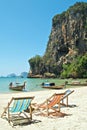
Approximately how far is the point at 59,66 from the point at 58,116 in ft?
426

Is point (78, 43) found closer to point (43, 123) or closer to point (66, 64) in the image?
point (66, 64)

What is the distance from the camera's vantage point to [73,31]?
468 ft

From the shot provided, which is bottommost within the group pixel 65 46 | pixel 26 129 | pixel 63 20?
pixel 26 129

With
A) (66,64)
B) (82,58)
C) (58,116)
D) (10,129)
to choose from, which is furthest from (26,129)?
(66,64)

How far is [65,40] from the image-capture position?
144 m

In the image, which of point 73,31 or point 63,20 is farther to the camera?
point 63,20

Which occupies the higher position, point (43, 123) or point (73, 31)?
point (73, 31)

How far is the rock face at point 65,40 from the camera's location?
5438 inches

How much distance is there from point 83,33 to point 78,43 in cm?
566

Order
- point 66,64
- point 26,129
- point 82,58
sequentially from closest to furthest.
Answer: point 26,129, point 82,58, point 66,64

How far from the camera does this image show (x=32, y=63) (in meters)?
166

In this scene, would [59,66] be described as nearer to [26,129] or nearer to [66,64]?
[66,64]

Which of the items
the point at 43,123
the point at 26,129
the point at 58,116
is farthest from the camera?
the point at 58,116

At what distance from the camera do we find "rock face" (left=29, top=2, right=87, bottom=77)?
453 feet
